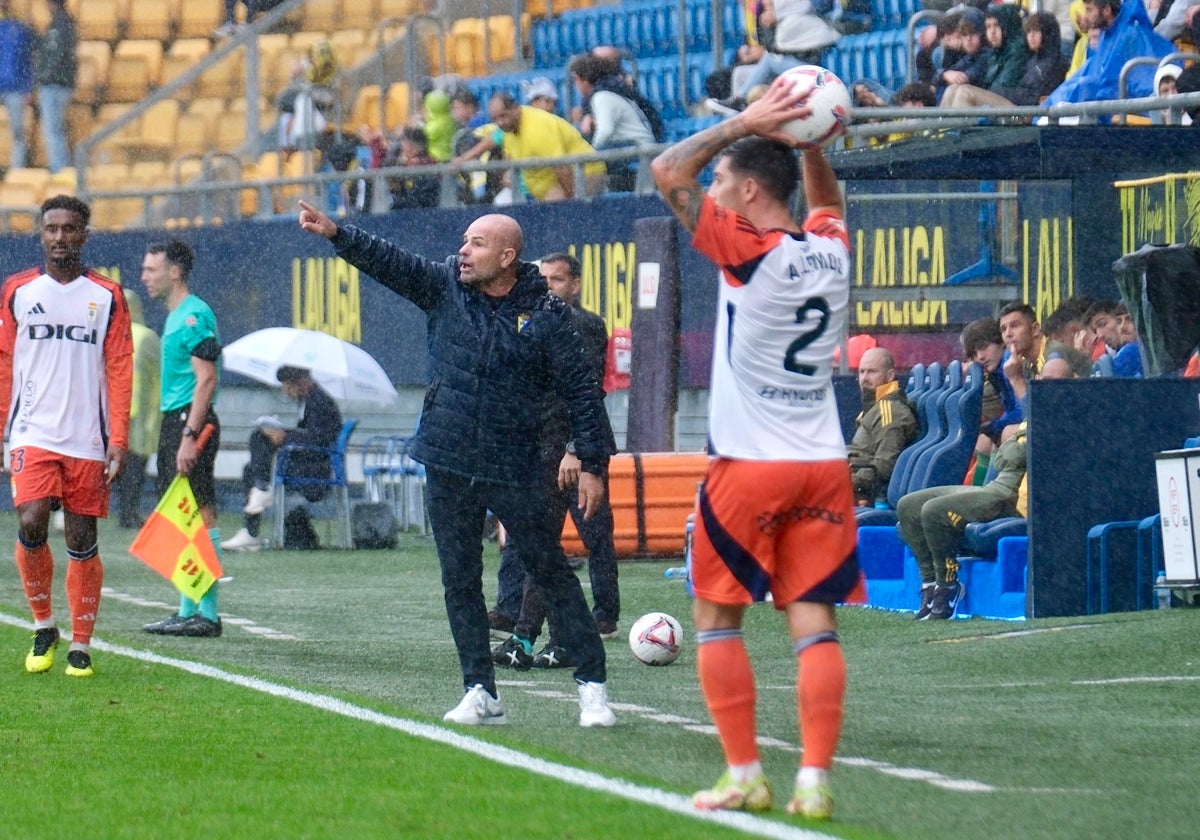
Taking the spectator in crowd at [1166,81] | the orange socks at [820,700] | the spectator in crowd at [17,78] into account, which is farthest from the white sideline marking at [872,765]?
the spectator in crowd at [17,78]

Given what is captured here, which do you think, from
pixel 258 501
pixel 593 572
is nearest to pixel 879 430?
pixel 593 572

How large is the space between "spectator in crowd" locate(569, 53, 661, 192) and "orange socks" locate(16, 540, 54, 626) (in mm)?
11700

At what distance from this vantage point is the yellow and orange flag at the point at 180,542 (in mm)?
11148

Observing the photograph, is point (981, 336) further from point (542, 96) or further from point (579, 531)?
point (542, 96)

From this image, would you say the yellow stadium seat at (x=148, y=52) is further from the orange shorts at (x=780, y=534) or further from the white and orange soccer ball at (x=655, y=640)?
the orange shorts at (x=780, y=534)

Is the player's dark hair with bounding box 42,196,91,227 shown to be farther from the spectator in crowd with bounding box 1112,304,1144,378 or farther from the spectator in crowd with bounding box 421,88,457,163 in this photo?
the spectator in crowd with bounding box 421,88,457,163

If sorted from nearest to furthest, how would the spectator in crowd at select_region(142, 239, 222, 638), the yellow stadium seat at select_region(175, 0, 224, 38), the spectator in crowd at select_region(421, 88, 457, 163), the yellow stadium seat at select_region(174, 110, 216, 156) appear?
1. the spectator in crowd at select_region(142, 239, 222, 638)
2. the spectator in crowd at select_region(421, 88, 457, 163)
3. the yellow stadium seat at select_region(174, 110, 216, 156)
4. the yellow stadium seat at select_region(175, 0, 224, 38)

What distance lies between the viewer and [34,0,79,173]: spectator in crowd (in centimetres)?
3064

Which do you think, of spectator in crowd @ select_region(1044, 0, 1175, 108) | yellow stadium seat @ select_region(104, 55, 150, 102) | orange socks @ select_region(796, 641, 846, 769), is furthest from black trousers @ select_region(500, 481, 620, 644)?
yellow stadium seat @ select_region(104, 55, 150, 102)

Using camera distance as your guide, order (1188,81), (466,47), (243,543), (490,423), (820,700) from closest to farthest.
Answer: (820,700)
(490,423)
(1188,81)
(243,543)
(466,47)

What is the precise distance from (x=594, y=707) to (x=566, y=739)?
35 cm

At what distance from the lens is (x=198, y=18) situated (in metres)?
32.0

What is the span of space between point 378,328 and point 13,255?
17.5ft

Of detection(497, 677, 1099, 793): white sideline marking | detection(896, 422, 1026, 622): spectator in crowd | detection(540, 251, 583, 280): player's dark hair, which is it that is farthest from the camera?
detection(896, 422, 1026, 622): spectator in crowd
